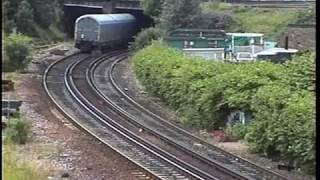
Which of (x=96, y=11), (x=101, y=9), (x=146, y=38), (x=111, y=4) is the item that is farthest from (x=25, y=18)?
(x=96, y=11)

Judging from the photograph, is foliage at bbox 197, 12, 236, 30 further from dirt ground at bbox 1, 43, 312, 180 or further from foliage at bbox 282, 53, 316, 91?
foliage at bbox 282, 53, 316, 91

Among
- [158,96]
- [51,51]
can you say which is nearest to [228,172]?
[158,96]

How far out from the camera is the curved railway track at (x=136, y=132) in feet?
43.5

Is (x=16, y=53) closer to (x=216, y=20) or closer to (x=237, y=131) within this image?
(x=237, y=131)

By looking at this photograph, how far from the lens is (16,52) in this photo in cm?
3075

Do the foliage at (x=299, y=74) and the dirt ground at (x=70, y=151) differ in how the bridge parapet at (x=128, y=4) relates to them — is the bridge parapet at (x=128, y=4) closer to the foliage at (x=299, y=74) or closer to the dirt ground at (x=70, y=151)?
the dirt ground at (x=70, y=151)

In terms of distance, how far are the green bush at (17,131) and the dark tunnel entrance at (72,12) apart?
3952 cm

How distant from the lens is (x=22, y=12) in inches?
1813

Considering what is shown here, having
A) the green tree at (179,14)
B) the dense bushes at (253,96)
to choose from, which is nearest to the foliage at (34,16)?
the green tree at (179,14)

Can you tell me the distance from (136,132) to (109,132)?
79 centimetres

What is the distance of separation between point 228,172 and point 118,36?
3324 cm

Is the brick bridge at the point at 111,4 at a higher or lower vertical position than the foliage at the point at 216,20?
higher

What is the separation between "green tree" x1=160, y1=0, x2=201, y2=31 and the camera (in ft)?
137

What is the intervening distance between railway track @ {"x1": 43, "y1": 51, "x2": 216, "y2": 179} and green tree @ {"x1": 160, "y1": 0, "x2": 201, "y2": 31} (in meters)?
11.5
